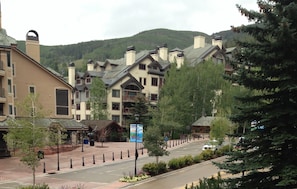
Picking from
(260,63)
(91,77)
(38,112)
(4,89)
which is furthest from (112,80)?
(260,63)

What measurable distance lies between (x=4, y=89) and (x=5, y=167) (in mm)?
10679

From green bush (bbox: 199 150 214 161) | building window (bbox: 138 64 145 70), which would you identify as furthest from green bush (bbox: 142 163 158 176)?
building window (bbox: 138 64 145 70)

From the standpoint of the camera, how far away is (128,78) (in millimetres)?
59125

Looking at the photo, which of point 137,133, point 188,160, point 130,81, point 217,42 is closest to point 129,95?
point 130,81

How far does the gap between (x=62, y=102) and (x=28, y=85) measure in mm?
5364

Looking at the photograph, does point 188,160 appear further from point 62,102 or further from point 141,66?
point 141,66

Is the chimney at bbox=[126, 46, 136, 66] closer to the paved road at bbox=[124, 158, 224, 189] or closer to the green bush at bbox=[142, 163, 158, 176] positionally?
the paved road at bbox=[124, 158, 224, 189]

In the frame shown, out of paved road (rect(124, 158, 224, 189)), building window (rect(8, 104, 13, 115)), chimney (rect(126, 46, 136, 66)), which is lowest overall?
paved road (rect(124, 158, 224, 189))

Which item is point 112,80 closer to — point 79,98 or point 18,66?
point 79,98

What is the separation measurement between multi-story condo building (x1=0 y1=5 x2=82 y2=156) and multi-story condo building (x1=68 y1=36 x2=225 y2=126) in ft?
50.2

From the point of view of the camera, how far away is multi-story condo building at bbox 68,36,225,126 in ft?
193

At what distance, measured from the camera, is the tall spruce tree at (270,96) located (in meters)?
9.24

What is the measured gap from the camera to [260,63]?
9.74 m

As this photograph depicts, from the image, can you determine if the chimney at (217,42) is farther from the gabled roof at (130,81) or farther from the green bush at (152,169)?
the green bush at (152,169)
